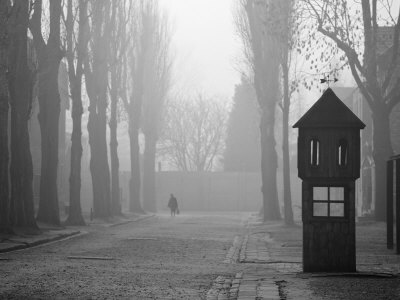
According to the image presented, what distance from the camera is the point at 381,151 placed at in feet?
110

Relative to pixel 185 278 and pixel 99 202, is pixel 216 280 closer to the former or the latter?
pixel 185 278

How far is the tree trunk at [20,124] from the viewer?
2619 cm

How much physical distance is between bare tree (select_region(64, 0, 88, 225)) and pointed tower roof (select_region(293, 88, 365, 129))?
21082 millimetres

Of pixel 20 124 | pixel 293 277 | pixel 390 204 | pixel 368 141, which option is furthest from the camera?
pixel 368 141

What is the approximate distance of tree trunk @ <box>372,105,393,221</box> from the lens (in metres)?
33.0

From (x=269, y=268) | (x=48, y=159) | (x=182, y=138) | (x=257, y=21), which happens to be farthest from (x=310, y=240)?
(x=182, y=138)

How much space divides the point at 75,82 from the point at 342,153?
22507mm

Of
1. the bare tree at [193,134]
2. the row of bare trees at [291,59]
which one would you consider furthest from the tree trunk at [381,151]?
the bare tree at [193,134]

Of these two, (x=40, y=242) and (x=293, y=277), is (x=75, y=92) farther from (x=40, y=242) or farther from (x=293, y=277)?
(x=293, y=277)

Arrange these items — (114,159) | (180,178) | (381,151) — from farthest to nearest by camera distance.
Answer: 1. (180,178)
2. (114,159)
3. (381,151)

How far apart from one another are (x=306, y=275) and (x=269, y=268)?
2.35 meters

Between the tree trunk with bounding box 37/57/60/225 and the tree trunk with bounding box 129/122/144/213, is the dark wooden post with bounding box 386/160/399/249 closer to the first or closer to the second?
the tree trunk with bounding box 37/57/60/225

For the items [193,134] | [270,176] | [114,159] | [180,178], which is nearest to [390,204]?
[270,176]

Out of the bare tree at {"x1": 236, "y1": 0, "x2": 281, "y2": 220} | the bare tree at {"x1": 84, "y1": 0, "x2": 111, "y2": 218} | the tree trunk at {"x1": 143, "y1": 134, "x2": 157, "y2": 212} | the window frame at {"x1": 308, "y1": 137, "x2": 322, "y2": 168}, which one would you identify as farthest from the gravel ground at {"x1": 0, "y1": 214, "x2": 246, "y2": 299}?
the tree trunk at {"x1": 143, "y1": 134, "x2": 157, "y2": 212}
